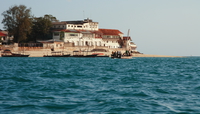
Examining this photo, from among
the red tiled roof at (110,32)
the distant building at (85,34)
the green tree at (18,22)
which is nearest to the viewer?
the green tree at (18,22)

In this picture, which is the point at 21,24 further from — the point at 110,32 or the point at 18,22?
the point at 110,32

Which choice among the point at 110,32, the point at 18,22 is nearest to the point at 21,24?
the point at 18,22

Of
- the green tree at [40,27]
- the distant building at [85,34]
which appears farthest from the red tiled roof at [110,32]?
the green tree at [40,27]

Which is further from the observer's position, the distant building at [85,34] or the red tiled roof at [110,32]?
the red tiled roof at [110,32]

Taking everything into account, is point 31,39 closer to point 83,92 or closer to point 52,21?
point 52,21

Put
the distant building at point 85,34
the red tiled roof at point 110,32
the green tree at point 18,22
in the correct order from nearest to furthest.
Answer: the green tree at point 18,22 → the distant building at point 85,34 → the red tiled roof at point 110,32

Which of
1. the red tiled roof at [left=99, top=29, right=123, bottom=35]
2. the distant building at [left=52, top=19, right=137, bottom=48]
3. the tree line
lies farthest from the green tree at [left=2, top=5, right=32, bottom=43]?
the red tiled roof at [left=99, top=29, right=123, bottom=35]

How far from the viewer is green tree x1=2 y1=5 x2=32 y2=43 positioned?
104 metres

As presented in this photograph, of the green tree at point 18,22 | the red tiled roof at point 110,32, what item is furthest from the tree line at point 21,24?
the red tiled roof at point 110,32

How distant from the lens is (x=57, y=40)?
11300 cm

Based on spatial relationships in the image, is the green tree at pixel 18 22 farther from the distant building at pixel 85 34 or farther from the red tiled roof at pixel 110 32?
the red tiled roof at pixel 110 32

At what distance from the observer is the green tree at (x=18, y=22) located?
104m

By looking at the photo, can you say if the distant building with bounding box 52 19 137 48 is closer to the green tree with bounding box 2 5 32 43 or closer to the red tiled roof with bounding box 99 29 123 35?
the red tiled roof with bounding box 99 29 123 35

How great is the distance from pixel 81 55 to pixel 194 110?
9097 centimetres
